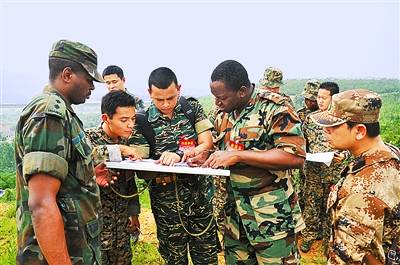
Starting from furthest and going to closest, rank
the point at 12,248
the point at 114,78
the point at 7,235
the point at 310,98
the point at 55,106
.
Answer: the point at 7,235
the point at 310,98
the point at 114,78
the point at 12,248
the point at 55,106

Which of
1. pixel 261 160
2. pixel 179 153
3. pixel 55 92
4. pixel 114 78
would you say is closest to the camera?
pixel 55 92

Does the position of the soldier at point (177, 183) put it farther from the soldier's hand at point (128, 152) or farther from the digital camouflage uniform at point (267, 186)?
the digital camouflage uniform at point (267, 186)

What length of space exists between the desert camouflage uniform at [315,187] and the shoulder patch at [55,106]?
141 inches

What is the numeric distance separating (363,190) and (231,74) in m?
1.16

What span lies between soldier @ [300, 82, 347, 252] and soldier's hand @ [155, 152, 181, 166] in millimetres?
2439

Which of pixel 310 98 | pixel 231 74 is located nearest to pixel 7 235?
pixel 231 74

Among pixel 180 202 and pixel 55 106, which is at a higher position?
pixel 55 106

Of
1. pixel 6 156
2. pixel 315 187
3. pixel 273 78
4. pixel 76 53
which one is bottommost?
pixel 6 156

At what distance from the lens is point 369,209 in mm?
1792

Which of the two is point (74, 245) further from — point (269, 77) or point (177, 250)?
point (269, 77)

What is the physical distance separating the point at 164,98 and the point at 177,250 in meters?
1.28

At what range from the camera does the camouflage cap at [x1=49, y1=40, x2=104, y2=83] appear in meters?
2.02

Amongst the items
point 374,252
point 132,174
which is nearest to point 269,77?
point 132,174

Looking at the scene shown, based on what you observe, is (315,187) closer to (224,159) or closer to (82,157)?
(224,159)
